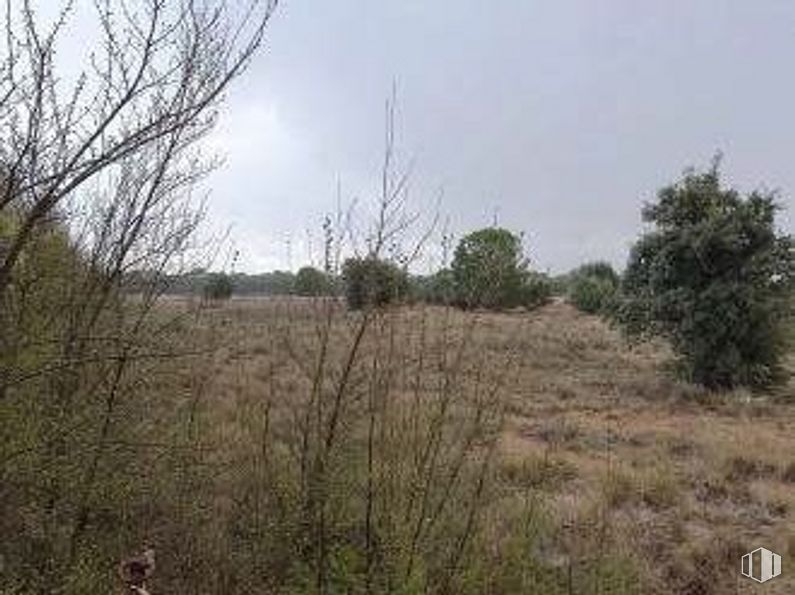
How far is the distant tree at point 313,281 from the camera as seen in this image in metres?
8.14

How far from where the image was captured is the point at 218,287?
35.4ft

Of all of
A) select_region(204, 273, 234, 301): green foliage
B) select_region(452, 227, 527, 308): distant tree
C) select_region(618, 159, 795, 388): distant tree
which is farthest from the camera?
select_region(618, 159, 795, 388): distant tree

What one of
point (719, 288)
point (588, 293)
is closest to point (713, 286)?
point (719, 288)

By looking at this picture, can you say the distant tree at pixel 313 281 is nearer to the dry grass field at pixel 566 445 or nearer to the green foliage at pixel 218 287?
the dry grass field at pixel 566 445

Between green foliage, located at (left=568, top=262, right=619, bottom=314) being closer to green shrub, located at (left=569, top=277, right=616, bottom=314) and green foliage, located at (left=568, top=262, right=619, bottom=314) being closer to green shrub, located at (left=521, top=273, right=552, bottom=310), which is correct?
green shrub, located at (left=569, top=277, right=616, bottom=314)

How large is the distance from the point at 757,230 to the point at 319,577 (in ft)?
71.4

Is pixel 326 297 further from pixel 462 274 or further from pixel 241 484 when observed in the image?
pixel 241 484

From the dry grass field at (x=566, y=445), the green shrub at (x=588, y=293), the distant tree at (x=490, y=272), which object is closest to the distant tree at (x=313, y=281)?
the dry grass field at (x=566, y=445)

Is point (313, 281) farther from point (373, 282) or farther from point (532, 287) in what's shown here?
point (532, 287)

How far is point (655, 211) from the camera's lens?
2859 cm

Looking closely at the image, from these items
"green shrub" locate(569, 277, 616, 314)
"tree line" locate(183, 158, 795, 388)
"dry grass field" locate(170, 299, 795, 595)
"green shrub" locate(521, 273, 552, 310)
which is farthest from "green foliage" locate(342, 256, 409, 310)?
"green shrub" locate(569, 277, 616, 314)

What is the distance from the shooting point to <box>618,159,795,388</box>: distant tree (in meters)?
26.8

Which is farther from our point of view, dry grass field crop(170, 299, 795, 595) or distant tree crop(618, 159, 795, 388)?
distant tree crop(618, 159, 795, 388)

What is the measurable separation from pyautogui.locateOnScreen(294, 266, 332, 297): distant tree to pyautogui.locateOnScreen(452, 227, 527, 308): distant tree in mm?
933
